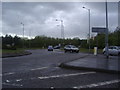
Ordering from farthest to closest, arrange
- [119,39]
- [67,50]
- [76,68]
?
[119,39]
[67,50]
[76,68]

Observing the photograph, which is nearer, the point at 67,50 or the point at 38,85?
the point at 38,85

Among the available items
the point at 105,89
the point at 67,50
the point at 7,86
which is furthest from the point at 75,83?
the point at 67,50

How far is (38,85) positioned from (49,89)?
803 mm

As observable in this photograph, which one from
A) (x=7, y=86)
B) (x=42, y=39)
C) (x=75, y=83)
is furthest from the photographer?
(x=42, y=39)

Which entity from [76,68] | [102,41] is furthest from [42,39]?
[76,68]

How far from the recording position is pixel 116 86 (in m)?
7.70

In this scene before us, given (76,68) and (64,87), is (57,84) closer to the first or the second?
(64,87)

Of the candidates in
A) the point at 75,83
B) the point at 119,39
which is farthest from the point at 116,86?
the point at 119,39

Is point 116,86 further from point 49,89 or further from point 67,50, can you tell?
point 67,50

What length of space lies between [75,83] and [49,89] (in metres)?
1.41

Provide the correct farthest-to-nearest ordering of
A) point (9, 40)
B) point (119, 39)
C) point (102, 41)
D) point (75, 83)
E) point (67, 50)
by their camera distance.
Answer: point (9, 40) → point (102, 41) → point (119, 39) → point (67, 50) → point (75, 83)

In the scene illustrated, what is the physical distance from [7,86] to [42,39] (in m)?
125

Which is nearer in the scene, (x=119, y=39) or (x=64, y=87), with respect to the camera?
(x=64, y=87)

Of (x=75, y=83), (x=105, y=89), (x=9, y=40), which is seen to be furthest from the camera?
(x=9, y=40)
